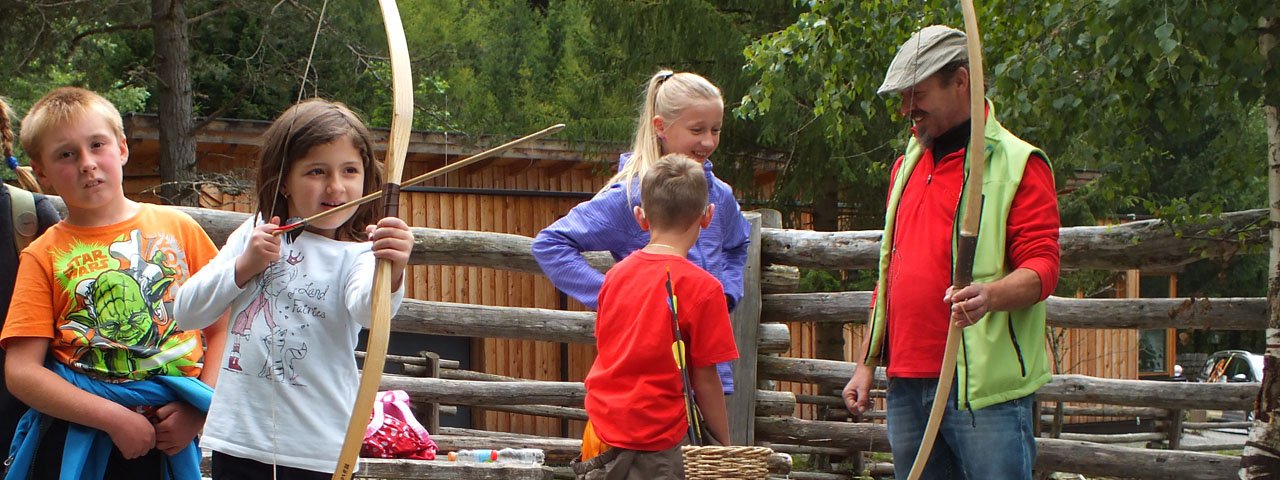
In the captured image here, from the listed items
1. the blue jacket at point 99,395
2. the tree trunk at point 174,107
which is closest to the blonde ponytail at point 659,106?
the blue jacket at point 99,395

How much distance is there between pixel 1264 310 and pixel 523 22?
1168 cm

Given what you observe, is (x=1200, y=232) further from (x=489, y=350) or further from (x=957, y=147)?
(x=489, y=350)

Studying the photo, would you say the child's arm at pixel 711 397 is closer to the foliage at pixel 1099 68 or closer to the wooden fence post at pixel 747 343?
the foliage at pixel 1099 68

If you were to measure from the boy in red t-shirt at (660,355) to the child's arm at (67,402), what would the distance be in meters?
0.96

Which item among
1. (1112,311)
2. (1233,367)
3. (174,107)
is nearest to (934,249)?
(1112,311)

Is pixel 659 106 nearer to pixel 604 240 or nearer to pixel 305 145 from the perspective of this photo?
pixel 604 240

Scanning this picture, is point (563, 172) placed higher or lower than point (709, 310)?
higher

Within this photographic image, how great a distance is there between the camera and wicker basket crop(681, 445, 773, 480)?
98.0 inches

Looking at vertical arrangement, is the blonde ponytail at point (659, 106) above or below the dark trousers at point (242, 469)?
above

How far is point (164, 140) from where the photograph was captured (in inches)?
357

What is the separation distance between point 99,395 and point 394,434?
1.65m

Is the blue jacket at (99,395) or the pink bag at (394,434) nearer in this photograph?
the blue jacket at (99,395)

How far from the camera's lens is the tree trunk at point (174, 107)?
29.0 feet

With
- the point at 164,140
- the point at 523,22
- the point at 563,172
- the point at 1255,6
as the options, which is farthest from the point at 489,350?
the point at 1255,6
